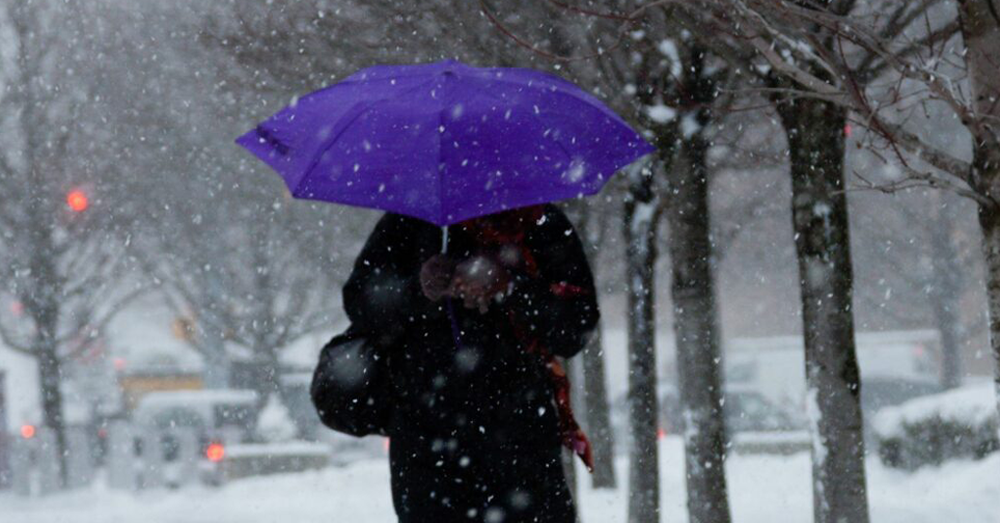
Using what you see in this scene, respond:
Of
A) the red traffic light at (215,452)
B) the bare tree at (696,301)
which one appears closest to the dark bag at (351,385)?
the bare tree at (696,301)

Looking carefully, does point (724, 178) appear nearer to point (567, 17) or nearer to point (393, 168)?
point (567, 17)

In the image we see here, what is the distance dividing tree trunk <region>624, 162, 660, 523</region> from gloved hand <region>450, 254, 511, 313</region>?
271 inches

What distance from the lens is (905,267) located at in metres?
35.7

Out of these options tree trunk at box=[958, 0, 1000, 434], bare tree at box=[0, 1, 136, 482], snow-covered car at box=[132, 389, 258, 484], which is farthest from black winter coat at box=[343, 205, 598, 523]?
bare tree at box=[0, 1, 136, 482]

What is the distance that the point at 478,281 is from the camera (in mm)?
3615

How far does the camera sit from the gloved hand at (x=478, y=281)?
362cm

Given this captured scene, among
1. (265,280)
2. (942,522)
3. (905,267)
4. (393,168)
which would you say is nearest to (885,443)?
(942,522)

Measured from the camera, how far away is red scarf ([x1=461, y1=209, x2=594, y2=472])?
381 cm

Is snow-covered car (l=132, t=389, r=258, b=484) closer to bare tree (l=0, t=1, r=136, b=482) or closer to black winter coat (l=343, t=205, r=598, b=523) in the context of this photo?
bare tree (l=0, t=1, r=136, b=482)

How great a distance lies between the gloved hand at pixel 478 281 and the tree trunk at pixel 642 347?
689cm

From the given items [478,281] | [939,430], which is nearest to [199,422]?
[939,430]

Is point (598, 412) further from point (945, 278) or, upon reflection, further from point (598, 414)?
point (945, 278)

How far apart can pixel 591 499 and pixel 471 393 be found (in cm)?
1231

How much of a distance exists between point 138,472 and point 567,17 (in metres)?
14.8
